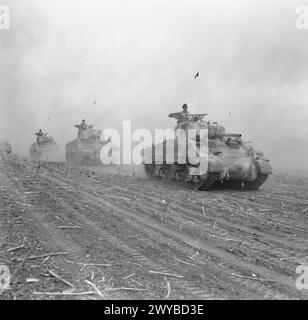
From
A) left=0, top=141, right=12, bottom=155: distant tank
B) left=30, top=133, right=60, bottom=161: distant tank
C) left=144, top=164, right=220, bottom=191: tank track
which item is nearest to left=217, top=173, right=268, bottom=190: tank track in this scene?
left=144, top=164, right=220, bottom=191: tank track

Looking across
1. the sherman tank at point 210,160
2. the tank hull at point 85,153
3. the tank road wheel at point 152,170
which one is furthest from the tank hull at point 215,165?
the tank hull at point 85,153

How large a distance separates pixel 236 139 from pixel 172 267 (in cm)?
1247

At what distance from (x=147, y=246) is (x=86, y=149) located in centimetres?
2457

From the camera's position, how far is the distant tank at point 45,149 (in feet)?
124

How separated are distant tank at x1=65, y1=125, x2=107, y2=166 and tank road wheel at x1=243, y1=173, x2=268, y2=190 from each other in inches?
631

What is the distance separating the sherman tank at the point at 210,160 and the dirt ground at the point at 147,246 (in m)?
3.17

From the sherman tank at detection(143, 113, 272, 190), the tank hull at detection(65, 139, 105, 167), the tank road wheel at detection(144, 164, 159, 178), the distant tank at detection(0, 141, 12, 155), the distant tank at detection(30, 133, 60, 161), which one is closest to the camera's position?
the sherman tank at detection(143, 113, 272, 190)

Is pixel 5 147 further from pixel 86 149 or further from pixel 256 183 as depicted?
pixel 256 183

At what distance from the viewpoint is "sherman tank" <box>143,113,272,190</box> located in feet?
51.8

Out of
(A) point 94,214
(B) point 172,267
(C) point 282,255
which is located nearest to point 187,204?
(A) point 94,214

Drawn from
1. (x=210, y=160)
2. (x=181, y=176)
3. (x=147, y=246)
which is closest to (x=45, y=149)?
(x=181, y=176)

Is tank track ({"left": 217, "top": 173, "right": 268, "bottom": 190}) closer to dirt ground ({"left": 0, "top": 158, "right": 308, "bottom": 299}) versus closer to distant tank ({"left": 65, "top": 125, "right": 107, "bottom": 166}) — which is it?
dirt ground ({"left": 0, "top": 158, "right": 308, "bottom": 299})

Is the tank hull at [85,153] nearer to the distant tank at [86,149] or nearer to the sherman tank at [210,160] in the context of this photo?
the distant tank at [86,149]

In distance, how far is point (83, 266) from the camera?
6023mm
